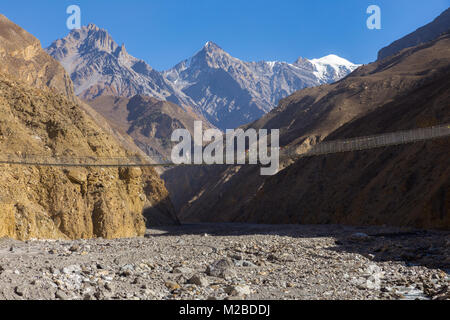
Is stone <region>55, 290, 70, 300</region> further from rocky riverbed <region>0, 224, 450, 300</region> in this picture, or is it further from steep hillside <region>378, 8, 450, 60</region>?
steep hillside <region>378, 8, 450, 60</region>

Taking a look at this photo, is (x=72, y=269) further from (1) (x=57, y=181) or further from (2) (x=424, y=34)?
(2) (x=424, y=34)

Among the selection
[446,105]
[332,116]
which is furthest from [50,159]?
[332,116]

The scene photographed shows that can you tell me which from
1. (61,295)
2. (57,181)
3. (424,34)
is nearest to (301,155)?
(57,181)

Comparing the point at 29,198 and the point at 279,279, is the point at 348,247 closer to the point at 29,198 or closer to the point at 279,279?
the point at 279,279

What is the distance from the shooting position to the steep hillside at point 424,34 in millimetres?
151625

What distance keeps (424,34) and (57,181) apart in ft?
533

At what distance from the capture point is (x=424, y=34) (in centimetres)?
16112

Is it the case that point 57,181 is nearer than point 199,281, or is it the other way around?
point 199,281

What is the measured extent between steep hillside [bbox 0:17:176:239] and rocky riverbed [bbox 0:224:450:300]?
20.1 ft

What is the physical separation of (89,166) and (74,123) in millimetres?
6650
